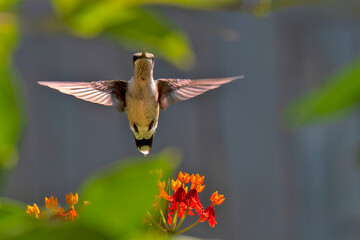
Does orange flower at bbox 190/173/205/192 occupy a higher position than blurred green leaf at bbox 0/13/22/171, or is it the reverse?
blurred green leaf at bbox 0/13/22/171

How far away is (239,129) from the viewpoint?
2564 millimetres

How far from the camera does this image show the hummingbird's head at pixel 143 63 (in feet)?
2.39

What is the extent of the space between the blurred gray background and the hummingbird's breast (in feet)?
4.86

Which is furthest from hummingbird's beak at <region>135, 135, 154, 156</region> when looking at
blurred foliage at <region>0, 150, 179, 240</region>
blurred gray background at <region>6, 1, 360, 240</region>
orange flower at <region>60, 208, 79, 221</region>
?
blurred gray background at <region>6, 1, 360, 240</region>

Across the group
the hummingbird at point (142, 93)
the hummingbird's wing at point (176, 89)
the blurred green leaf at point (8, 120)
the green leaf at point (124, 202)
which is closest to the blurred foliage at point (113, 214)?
the green leaf at point (124, 202)

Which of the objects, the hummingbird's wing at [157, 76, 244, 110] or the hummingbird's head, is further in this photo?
the hummingbird's wing at [157, 76, 244, 110]

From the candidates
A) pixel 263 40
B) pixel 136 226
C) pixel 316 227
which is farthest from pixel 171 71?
pixel 136 226

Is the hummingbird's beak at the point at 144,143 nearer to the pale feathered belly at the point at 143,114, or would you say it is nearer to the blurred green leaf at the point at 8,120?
the pale feathered belly at the point at 143,114

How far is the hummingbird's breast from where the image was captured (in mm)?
809

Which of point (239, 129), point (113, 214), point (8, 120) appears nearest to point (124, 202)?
point (113, 214)

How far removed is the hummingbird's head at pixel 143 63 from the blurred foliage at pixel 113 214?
50 cm

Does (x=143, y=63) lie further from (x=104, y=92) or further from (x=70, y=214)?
(x=70, y=214)

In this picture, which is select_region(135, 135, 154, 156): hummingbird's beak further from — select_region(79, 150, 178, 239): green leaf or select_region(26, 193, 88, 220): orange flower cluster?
select_region(79, 150, 178, 239): green leaf

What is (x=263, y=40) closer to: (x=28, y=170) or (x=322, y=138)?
(x=322, y=138)
